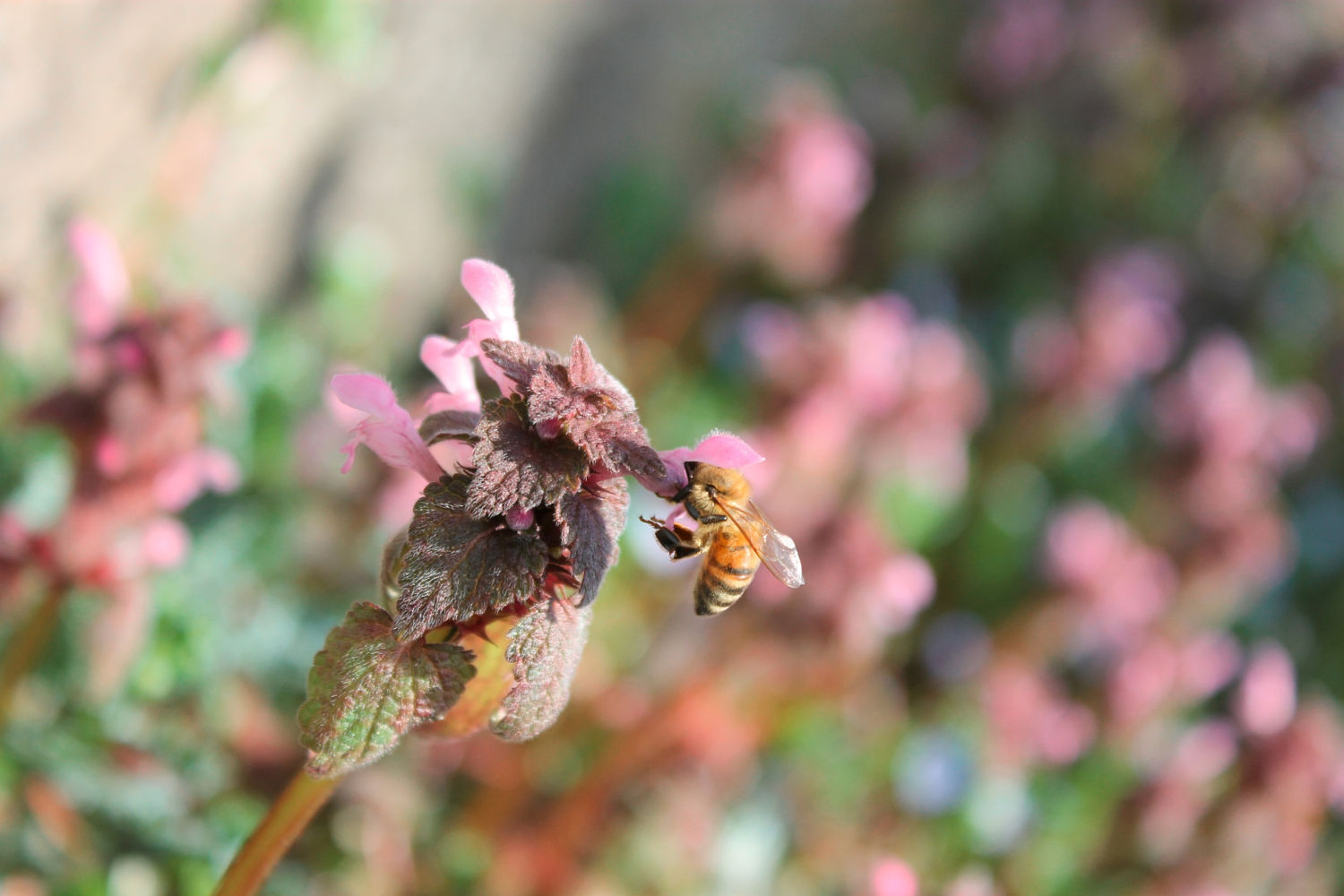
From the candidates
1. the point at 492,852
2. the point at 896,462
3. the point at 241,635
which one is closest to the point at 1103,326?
the point at 896,462

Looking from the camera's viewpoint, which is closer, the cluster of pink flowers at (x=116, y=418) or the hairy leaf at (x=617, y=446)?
the hairy leaf at (x=617, y=446)

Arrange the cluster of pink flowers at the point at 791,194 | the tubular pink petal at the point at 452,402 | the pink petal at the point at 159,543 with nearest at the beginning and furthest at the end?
the tubular pink petal at the point at 452,402 → the pink petal at the point at 159,543 → the cluster of pink flowers at the point at 791,194

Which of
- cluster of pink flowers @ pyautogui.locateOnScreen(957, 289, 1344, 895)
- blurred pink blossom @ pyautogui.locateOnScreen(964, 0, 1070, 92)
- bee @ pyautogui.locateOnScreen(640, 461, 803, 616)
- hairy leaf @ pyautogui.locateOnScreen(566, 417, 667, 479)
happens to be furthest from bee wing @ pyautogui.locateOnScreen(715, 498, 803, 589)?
blurred pink blossom @ pyautogui.locateOnScreen(964, 0, 1070, 92)

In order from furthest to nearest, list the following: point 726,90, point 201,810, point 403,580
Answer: point 726,90 → point 201,810 → point 403,580

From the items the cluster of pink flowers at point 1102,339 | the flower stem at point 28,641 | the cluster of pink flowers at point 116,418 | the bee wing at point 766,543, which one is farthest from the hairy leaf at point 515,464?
the cluster of pink flowers at point 1102,339

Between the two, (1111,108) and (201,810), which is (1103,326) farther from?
(201,810)

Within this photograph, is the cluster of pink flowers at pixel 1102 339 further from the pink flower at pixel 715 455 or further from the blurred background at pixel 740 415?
the pink flower at pixel 715 455
